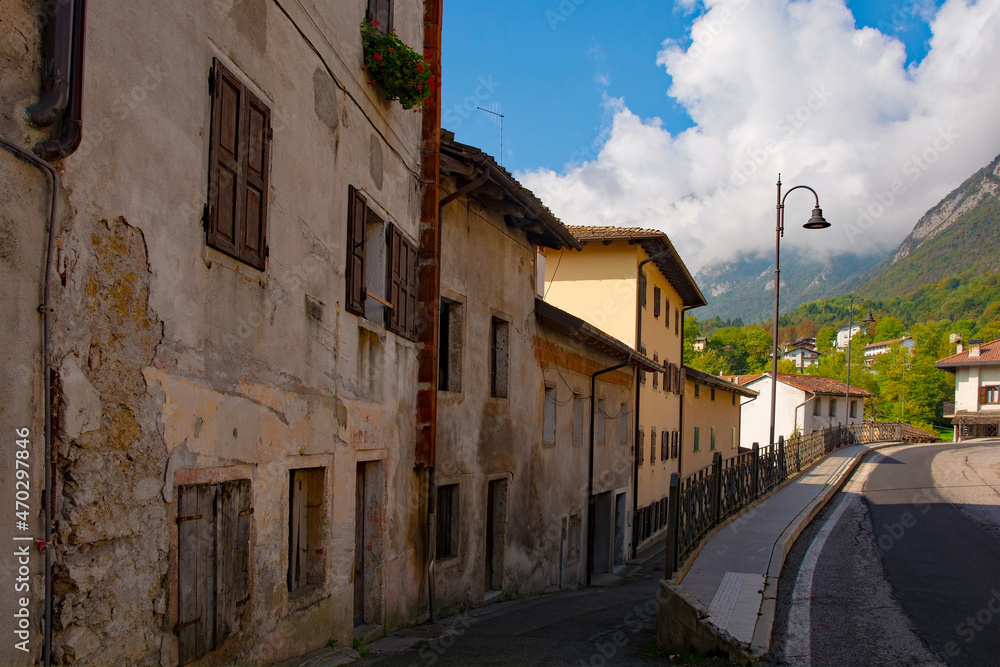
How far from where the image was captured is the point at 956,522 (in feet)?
57.7

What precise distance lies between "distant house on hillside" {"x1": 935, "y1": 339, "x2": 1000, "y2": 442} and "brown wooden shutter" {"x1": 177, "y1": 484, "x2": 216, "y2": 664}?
6837cm

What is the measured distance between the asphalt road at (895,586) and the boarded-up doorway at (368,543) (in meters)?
4.16

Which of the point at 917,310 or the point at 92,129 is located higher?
the point at 917,310

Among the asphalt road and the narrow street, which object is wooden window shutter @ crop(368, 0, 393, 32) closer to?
the narrow street

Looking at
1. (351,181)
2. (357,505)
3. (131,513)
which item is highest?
(351,181)

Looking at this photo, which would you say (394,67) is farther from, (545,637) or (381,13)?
(545,637)

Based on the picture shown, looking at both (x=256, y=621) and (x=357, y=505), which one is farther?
(x=357, y=505)

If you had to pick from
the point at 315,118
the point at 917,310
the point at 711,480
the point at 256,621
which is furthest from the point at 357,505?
the point at 917,310

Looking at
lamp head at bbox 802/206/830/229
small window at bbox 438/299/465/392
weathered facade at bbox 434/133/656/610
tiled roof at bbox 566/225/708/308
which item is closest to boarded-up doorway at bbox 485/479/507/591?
weathered facade at bbox 434/133/656/610

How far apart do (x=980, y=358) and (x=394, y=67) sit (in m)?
67.7

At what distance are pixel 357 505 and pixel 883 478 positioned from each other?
25.6 meters

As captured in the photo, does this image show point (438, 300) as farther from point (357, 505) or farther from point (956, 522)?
point (956, 522)

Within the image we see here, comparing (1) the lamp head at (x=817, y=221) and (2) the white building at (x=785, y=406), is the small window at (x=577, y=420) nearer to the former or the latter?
(1) the lamp head at (x=817, y=221)

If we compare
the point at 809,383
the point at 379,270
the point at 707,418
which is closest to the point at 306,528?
the point at 379,270
